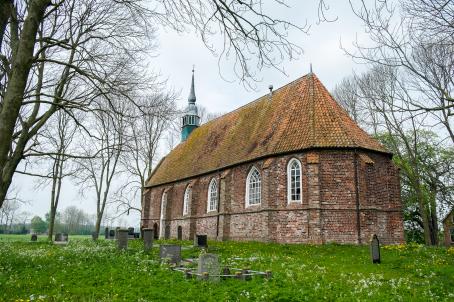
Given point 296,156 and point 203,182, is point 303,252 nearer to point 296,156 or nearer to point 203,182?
point 296,156

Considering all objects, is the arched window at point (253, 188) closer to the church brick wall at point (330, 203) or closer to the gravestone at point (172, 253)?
the church brick wall at point (330, 203)

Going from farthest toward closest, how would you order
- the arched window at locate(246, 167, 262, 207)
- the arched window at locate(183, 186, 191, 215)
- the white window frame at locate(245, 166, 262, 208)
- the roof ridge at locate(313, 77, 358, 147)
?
the arched window at locate(183, 186, 191, 215) < the arched window at locate(246, 167, 262, 207) < the white window frame at locate(245, 166, 262, 208) < the roof ridge at locate(313, 77, 358, 147)

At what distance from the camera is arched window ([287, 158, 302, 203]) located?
62.8ft

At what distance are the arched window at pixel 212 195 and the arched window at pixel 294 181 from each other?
21.6ft

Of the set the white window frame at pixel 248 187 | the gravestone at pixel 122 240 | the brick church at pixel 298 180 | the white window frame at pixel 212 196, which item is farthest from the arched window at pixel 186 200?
the gravestone at pixel 122 240

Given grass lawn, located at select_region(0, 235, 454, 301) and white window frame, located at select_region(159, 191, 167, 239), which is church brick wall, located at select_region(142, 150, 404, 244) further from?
white window frame, located at select_region(159, 191, 167, 239)

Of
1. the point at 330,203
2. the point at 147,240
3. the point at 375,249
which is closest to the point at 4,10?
the point at 375,249

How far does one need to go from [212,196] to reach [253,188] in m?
4.49

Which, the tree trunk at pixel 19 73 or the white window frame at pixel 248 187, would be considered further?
the white window frame at pixel 248 187

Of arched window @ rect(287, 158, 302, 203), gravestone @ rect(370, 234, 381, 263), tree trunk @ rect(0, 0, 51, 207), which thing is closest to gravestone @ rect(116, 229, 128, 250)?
arched window @ rect(287, 158, 302, 203)

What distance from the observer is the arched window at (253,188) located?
21.3 m

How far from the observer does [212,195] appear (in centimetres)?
2534

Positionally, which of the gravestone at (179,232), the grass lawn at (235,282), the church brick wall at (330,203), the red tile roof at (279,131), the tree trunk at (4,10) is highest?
the red tile roof at (279,131)

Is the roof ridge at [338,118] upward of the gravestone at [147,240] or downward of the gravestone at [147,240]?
upward
